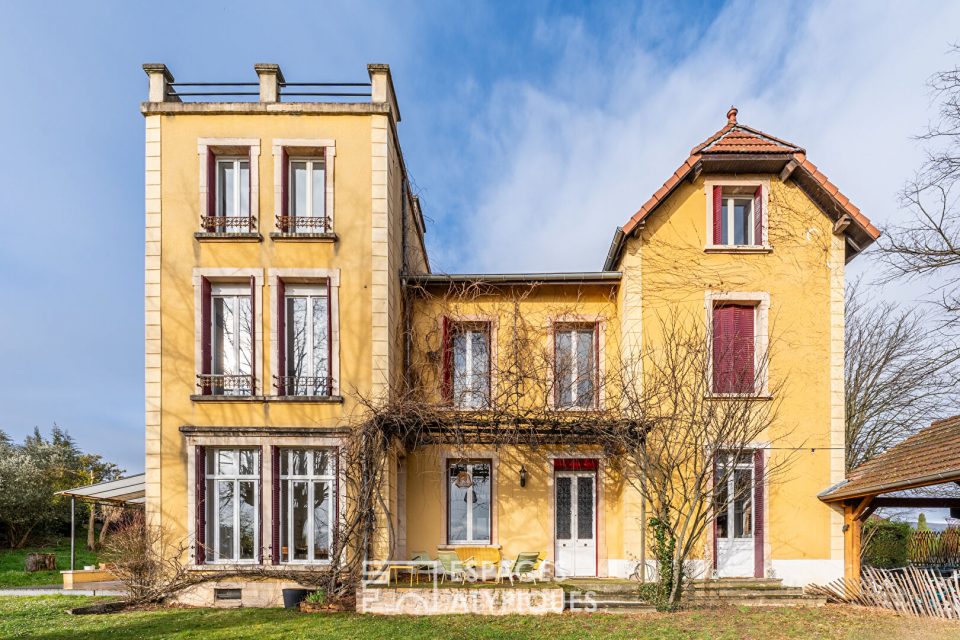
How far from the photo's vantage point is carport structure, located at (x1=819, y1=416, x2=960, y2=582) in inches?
377

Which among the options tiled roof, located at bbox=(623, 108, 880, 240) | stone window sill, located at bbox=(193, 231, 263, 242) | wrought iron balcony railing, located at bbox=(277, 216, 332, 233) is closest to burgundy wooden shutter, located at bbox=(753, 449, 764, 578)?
tiled roof, located at bbox=(623, 108, 880, 240)

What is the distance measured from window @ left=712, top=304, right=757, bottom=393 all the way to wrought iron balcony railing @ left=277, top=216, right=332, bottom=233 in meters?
8.36

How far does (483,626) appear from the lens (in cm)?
879

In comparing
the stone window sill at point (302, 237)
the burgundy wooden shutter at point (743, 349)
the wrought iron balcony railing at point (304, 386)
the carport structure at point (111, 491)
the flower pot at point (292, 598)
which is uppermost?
the stone window sill at point (302, 237)

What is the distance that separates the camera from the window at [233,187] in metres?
11.5

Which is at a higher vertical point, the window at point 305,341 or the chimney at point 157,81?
the chimney at point 157,81

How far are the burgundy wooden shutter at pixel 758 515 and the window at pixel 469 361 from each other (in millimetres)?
5782

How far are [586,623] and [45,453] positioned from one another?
32.1m

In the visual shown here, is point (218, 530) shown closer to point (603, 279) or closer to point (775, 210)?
point (603, 279)

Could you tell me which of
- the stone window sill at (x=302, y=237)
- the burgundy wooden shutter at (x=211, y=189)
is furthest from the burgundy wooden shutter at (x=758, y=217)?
the burgundy wooden shutter at (x=211, y=189)

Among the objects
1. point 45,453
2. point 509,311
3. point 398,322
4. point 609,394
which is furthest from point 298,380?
point 45,453

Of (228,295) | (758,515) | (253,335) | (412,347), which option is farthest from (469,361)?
(758,515)

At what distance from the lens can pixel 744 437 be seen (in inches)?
417

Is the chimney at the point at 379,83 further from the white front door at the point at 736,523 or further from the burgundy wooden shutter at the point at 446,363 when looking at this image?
the white front door at the point at 736,523
